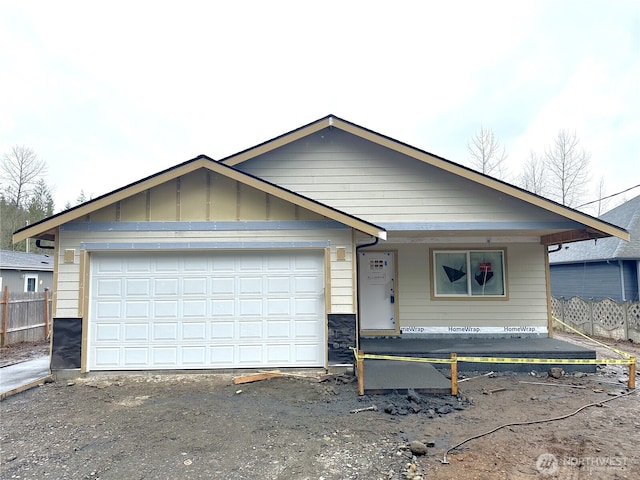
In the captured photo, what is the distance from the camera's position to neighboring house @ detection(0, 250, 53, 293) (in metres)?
17.1

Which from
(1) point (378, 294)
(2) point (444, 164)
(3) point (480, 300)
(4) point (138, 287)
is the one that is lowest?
(3) point (480, 300)

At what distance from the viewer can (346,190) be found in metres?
8.62

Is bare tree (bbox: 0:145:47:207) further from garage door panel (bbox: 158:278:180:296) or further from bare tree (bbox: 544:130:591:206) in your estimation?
bare tree (bbox: 544:130:591:206)

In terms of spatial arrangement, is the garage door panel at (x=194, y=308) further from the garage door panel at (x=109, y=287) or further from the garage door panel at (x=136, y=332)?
the garage door panel at (x=109, y=287)

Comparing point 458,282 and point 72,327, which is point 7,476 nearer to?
point 72,327

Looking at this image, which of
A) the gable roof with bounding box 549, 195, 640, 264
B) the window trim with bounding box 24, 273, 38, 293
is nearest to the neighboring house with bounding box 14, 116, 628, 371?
the gable roof with bounding box 549, 195, 640, 264

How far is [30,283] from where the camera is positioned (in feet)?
61.5

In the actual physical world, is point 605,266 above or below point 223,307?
above

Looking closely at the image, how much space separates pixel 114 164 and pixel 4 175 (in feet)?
32.1

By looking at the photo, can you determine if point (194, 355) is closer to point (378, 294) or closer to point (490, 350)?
point (378, 294)

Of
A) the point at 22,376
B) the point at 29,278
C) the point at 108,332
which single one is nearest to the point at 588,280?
the point at 108,332

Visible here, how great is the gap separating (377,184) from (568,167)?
79.8ft

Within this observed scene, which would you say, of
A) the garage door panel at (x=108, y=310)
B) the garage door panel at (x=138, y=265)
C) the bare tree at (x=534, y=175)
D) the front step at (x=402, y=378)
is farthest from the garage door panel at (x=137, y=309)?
the bare tree at (x=534, y=175)

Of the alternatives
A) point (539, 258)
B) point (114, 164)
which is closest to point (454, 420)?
point (539, 258)
